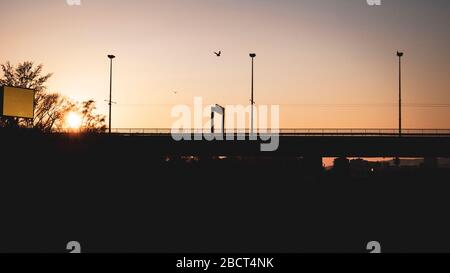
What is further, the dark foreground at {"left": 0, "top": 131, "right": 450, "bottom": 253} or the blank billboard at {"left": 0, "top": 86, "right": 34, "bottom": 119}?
the blank billboard at {"left": 0, "top": 86, "right": 34, "bottom": 119}

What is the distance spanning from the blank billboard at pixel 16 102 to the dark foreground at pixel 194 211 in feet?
8.37

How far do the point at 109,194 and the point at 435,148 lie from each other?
2001 inches

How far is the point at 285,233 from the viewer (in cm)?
2816

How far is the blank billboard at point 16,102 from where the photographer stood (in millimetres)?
56281

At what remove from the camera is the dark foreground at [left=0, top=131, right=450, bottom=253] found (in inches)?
1006

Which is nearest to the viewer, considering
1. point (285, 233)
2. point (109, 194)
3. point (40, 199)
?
point (285, 233)

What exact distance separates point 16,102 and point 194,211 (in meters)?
29.1

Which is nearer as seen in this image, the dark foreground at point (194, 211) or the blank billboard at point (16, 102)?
the dark foreground at point (194, 211)

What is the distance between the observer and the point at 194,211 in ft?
116

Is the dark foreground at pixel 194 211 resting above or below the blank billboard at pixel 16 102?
below

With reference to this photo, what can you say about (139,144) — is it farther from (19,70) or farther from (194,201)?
(194,201)

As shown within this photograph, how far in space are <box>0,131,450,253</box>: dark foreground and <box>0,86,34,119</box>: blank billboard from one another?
2.55 meters
